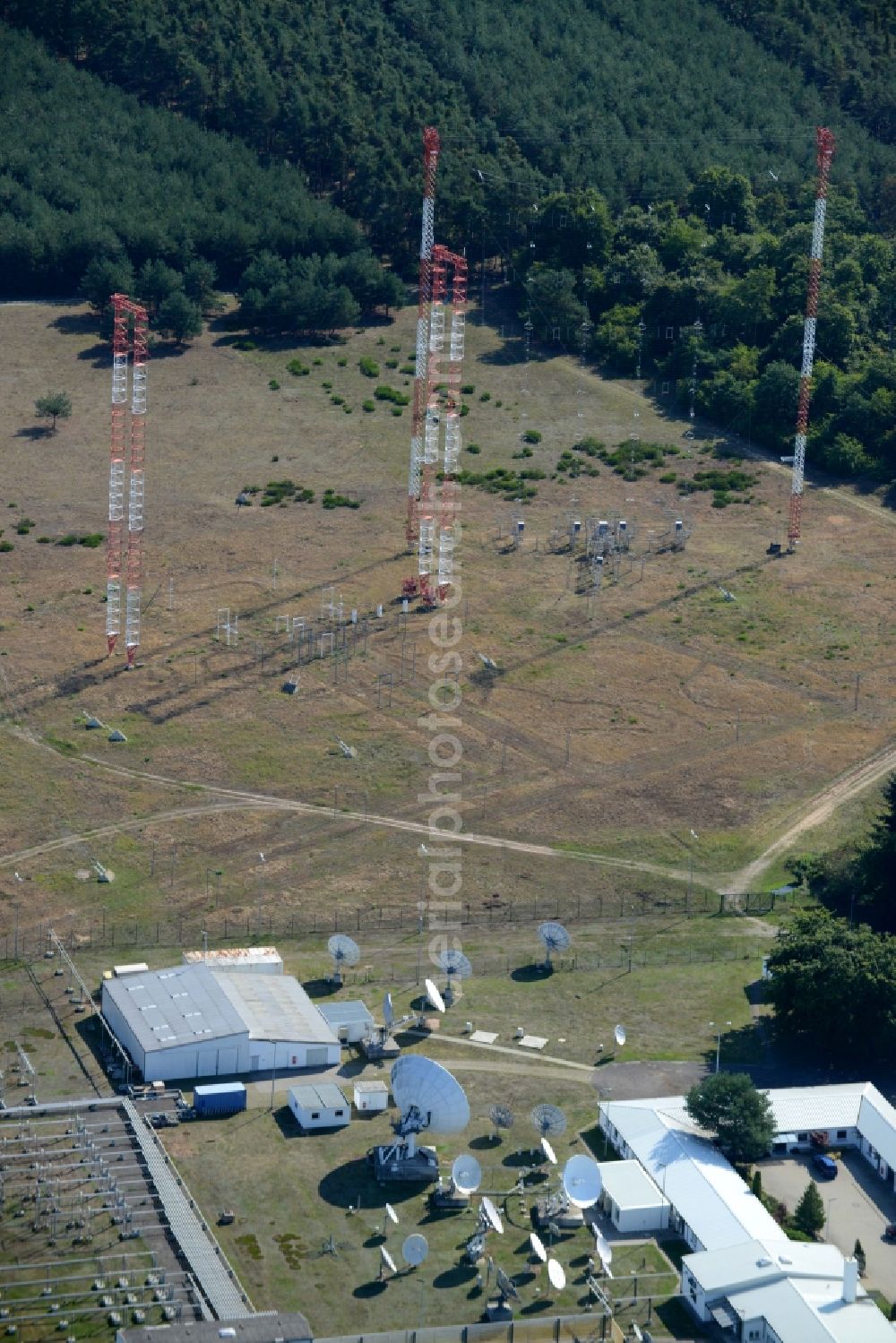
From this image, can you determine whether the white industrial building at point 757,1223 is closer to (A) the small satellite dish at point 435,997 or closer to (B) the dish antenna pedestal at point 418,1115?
(B) the dish antenna pedestal at point 418,1115

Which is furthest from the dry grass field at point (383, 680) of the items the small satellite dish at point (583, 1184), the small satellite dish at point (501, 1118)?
the small satellite dish at point (583, 1184)

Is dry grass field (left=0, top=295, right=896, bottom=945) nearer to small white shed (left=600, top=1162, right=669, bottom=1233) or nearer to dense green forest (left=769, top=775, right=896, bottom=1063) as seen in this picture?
dense green forest (left=769, top=775, right=896, bottom=1063)

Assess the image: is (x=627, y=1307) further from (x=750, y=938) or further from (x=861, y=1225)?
(x=750, y=938)

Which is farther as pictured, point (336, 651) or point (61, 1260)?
point (336, 651)

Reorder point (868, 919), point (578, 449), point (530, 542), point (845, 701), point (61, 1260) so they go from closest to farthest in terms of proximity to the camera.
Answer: point (61, 1260), point (868, 919), point (845, 701), point (530, 542), point (578, 449)

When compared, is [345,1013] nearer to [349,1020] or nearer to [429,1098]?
[349,1020]

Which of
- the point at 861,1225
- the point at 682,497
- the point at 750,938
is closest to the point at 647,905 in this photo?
the point at 750,938
